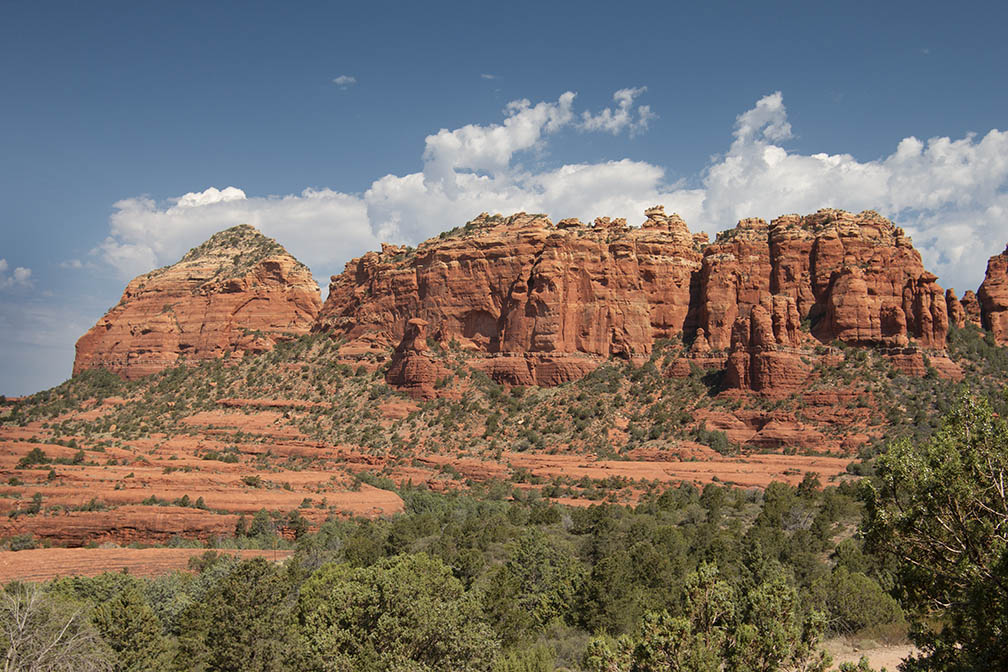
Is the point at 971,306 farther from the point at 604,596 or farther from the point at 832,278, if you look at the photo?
the point at 604,596

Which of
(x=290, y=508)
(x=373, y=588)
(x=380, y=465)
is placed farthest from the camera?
(x=380, y=465)

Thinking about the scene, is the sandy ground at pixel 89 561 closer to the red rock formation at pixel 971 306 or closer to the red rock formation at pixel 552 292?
the red rock formation at pixel 552 292

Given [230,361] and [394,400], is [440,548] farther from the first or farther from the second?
[230,361]

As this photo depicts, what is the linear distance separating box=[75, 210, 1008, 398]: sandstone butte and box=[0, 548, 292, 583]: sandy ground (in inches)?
1437

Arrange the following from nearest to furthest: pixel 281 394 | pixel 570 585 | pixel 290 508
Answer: pixel 570 585 → pixel 290 508 → pixel 281 394

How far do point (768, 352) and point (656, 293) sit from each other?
14.8 metres

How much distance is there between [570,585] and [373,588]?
8.53 metres

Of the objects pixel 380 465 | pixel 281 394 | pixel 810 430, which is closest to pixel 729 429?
pixel 810 430

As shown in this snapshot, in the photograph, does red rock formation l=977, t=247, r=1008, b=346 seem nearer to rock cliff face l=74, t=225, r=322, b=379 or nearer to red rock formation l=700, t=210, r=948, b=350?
red rock formation l=700, t=210, r=948, b=350

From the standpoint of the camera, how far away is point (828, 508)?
117 ft

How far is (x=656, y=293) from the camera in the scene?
71.8 metres

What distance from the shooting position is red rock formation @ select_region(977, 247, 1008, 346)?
66.4 metres

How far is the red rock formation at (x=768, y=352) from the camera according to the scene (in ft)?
195

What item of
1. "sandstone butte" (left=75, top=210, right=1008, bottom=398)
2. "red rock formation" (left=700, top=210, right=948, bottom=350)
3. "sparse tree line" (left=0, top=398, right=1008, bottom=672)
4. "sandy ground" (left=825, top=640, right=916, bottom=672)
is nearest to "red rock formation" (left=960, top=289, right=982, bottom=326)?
"sandstone butte" (left=75, top=210, right=1008, bottom=398)
